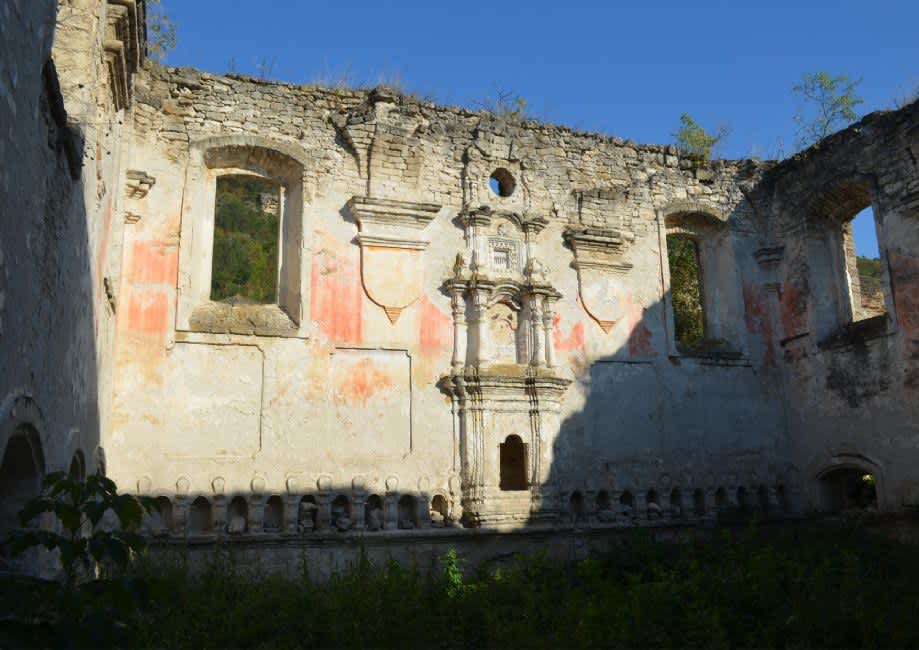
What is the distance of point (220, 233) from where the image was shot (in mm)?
25578

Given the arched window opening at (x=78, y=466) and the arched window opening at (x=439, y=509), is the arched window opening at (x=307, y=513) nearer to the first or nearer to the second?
the arched window opening at (x=439, y=509)

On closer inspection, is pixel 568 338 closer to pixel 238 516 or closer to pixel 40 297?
pixel 238 516

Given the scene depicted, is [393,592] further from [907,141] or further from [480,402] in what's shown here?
[907,141]

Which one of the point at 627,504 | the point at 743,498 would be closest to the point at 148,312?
the point at 627,504

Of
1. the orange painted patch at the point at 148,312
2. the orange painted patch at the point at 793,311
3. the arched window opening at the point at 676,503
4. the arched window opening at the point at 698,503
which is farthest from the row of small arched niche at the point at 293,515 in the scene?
the orange painted patch at the point at 793,311

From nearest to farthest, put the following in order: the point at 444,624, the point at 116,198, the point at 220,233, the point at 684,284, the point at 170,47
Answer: the point at 444,624, the point at 116,198, the point at 170,47, the point at 684,284, the point at 220,233

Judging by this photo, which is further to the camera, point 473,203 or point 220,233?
point 220,233

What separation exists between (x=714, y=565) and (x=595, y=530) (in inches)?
63.0

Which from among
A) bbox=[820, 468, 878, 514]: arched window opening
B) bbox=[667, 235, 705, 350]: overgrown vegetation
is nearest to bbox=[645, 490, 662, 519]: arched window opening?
bbox=[820, 468, 878, 514]: arched window opening

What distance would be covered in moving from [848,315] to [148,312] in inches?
351

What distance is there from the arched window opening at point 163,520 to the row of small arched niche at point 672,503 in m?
4.48

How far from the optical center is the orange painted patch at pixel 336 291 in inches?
354

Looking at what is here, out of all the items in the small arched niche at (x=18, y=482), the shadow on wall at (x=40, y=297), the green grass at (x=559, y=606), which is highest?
the shadow on wall at (x=40, y=297)

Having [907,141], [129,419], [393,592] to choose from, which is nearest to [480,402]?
[393,592]
